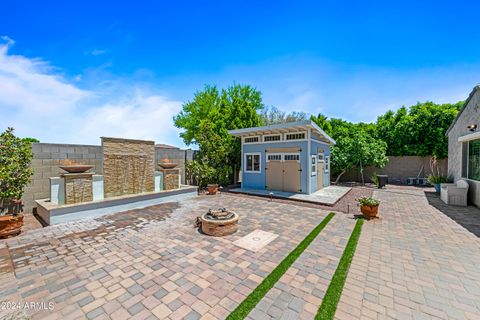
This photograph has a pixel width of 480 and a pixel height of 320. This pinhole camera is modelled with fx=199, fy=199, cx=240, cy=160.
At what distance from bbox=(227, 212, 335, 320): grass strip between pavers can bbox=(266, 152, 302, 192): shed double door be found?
5.69m

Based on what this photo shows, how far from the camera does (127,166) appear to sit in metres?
7.95

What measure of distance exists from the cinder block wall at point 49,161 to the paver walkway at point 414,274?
8783mm

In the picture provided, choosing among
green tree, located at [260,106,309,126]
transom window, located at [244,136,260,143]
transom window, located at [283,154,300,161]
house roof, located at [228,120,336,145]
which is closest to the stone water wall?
house roof, located at [228,120,336,145]

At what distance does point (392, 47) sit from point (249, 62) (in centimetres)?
670

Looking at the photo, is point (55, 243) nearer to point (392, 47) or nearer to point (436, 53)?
point (392, 47)

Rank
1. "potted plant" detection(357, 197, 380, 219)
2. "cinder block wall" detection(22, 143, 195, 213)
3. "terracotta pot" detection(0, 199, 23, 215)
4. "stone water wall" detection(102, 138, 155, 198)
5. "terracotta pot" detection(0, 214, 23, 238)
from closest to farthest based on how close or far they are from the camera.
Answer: "terracotta pot" detection(0, 214, 23, 238) < "terracotta pot" detection(0, 199, 23, 215) < "potted plant" detection(357, 197, 380, 219) < "cinder block wall" detection(22, 143, 195, 213) < "stone water wall" detection(102, 138, 155, 198)

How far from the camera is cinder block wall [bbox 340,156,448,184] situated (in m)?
15.0

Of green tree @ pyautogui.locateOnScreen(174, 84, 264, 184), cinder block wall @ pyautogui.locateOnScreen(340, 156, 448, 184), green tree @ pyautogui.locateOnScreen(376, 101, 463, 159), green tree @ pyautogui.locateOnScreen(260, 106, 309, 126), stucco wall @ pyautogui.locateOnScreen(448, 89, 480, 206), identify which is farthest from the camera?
green tree @ pyautogui.locateOnScreen(260, 106, 309, 126)

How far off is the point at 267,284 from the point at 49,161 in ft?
26.2

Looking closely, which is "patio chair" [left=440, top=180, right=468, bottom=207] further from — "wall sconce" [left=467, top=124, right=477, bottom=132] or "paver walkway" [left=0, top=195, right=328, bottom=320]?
"paver walkway" [left=0, top=195, right=328, bottom=320]

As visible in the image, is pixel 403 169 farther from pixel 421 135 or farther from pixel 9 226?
pixel 9 226

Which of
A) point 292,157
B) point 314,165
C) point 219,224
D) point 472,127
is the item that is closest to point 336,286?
point 219,224

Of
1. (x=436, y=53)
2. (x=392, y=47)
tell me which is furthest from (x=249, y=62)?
(x=436, y=53)

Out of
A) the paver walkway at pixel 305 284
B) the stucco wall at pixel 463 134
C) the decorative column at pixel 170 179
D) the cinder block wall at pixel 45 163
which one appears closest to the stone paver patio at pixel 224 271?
the paver walkway at pixel 305 284
